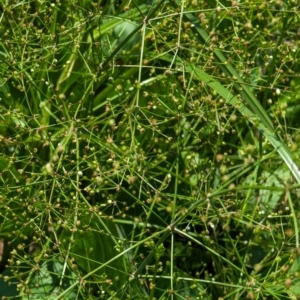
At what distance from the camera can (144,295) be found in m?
1.56

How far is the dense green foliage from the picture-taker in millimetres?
1491

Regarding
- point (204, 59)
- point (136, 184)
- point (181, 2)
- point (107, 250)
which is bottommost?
point (107, 250)

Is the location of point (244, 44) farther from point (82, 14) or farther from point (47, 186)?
point (47, 186)

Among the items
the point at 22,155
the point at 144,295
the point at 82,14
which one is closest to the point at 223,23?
the point at 82,14

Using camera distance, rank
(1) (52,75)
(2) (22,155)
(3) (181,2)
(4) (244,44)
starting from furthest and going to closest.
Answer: (1) (52,75), (2) (22,155), (4) (244,44), (3) (181,2)

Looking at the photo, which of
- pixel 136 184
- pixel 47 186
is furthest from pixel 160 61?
pixel 47 186

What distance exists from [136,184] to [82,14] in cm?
48

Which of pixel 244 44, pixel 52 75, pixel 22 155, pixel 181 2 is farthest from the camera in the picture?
pixel 52 75

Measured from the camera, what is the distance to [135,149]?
1.40 metres

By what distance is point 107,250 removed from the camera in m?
1.70

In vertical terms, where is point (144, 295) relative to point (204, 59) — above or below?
below

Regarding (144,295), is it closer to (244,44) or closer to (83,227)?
(83,227)

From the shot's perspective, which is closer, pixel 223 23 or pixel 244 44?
pixel 244 44

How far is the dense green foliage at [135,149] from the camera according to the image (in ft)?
4.89
